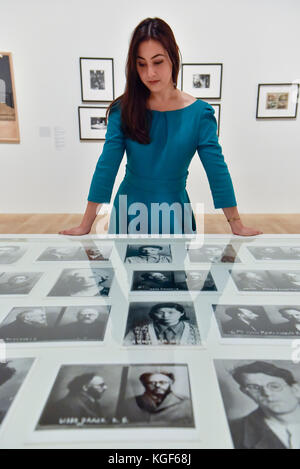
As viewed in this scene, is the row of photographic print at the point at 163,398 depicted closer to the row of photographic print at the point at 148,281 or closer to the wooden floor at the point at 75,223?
the row of photographic print at the point at 148,281

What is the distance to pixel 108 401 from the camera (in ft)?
1.55

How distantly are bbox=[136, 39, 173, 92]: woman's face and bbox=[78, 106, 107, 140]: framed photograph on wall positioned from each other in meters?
2.92

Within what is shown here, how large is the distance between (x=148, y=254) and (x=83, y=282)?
0.80 feet

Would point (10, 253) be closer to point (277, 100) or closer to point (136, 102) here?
point (136, 102)

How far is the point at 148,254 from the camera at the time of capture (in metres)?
1.02

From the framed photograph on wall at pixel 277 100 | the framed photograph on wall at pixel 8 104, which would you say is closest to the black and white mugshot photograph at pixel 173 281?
the framed photograph on wall at pixel 277 100

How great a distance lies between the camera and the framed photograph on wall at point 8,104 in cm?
391

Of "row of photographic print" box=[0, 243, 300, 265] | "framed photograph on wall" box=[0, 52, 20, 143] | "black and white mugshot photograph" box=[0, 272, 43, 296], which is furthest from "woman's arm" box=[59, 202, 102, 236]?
"framed photograph on wall" box=[0, 52, 20, 143]

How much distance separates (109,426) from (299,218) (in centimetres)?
416

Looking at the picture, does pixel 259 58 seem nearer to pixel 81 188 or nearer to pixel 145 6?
pixel 145 6

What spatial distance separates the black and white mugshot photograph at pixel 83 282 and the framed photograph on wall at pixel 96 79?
11.4ft

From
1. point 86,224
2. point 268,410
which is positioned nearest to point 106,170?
point 86,224

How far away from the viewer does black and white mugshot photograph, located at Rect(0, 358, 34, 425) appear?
1.55ft

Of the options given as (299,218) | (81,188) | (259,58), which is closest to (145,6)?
(259,58)
